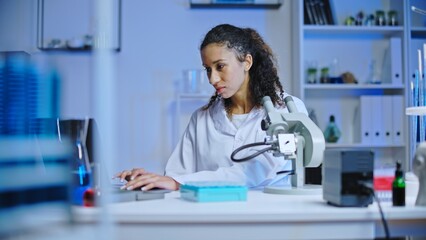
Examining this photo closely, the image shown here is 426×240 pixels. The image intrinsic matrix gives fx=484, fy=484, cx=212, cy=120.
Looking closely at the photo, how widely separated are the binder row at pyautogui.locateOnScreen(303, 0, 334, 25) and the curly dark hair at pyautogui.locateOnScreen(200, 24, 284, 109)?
1.12 meters

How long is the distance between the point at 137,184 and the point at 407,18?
2.45 meters

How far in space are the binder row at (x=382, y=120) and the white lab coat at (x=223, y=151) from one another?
51.7 inches

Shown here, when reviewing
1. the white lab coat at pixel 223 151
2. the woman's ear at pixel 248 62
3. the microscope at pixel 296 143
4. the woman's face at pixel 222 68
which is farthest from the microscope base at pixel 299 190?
the woman's ear at pixel 248 62

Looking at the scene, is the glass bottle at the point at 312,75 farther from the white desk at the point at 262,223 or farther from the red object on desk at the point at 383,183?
the white desk at the point at 262,223

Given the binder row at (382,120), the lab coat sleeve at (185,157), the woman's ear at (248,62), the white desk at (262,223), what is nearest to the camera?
the white desk at (262,223)

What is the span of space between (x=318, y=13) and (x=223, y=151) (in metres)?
1.65

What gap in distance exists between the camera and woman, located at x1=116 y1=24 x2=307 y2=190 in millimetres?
1730

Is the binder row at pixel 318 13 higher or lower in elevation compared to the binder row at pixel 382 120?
higher

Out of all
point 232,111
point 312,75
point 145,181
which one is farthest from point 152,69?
point 145,181

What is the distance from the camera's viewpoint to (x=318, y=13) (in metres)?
3.13

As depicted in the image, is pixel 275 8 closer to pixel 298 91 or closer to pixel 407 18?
pixel 298 91

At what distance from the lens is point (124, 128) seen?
10.6ft

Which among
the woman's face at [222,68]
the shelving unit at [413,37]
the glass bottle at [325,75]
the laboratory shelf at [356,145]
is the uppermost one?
the shelving unit at [413,37]

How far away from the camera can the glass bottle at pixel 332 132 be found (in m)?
3.13
